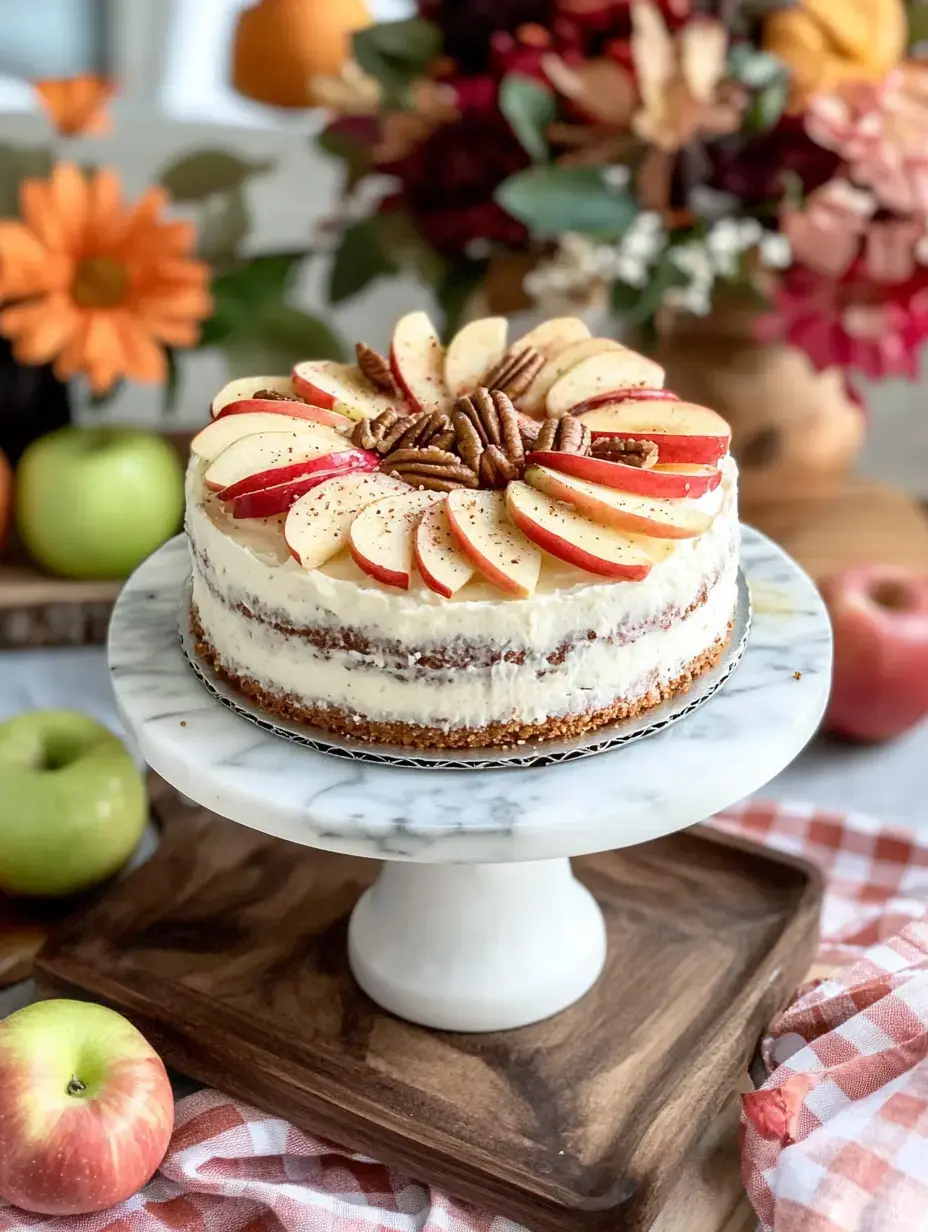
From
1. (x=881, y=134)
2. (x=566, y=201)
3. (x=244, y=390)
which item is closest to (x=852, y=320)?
(x=881, y=134)

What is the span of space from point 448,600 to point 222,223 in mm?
1184

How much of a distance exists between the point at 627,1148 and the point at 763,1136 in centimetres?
12

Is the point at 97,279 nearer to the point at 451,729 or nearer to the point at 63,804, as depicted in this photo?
the point at 63,804

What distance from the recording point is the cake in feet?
3.78

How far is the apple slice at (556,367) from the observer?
4.56 feet

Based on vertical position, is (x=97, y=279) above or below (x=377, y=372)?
below

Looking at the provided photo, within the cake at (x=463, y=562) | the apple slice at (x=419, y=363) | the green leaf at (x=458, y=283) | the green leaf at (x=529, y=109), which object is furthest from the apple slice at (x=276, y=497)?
the green leaf at (x=458, y=283)

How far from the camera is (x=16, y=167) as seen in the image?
207 centimetres

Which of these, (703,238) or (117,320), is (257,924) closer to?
(117,320)

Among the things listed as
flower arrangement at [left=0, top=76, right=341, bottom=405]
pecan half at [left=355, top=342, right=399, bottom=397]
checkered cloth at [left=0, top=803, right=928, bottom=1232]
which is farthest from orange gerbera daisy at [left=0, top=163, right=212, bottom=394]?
checkered cloth at [left=0, top=803, right=928, bottom=1232]

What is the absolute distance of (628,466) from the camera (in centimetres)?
122

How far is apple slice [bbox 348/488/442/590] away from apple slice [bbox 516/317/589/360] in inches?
12.8

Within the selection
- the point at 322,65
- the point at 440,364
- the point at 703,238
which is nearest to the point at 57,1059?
the point at 440,364

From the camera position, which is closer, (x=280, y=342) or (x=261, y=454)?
(x=261, y=454)
